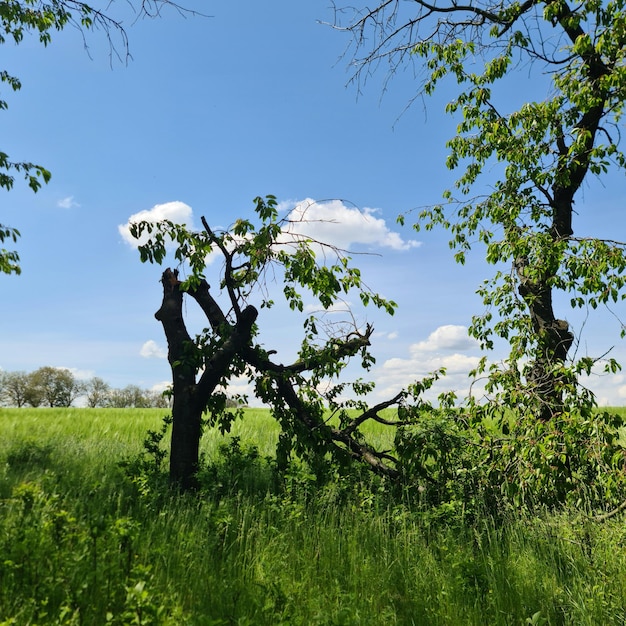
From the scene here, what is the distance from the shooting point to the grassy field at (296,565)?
3605mm

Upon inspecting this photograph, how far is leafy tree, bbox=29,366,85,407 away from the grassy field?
4934 centimetres

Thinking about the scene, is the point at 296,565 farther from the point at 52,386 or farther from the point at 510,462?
the point at 52,386

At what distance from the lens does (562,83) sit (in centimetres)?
820

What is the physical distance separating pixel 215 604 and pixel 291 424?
349cm

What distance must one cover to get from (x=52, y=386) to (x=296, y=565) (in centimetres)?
5316

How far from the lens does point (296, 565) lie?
185 inches

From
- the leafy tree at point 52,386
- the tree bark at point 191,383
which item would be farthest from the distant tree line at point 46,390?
the tree bark at point 191,383

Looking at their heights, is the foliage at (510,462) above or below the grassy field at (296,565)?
above

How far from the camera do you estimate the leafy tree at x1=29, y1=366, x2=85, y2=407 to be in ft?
164

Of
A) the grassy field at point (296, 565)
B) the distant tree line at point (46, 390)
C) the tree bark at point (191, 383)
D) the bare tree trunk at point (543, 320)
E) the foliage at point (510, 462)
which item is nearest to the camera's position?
the grassy field at point (296, 565)

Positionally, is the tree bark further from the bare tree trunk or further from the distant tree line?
the distant tree line

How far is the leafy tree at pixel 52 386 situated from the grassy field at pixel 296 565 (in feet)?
162

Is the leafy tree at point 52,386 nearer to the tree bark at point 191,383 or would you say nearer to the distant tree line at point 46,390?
the distant tree line at point 46,390

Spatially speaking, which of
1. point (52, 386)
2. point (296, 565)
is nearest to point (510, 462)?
point (296, 565)
